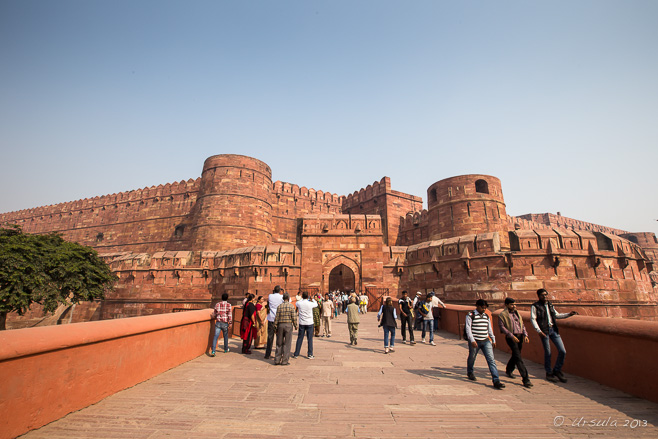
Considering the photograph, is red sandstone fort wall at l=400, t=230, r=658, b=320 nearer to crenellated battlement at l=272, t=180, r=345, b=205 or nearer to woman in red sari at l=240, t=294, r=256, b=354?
woman in red sari at l=240, t=294, r=256, b=354

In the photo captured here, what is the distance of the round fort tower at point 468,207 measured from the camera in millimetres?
20078

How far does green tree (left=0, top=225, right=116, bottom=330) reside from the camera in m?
13.8

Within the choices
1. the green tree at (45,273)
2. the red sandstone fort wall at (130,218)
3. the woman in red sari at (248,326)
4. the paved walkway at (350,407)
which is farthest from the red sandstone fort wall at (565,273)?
the red sandstone fort wall at (130,218)

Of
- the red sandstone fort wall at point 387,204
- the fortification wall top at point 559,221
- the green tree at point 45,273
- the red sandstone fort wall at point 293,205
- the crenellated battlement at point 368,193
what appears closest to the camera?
the green tree at point 45,273

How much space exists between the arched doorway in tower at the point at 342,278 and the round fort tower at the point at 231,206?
22.7ft

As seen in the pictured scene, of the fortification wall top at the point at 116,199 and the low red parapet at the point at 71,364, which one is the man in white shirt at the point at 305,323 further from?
the fortification wall top at the point at 116,199

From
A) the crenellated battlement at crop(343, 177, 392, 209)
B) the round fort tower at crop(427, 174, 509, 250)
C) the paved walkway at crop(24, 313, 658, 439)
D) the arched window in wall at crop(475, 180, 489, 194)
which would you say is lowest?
the paved walkway at crop(24, 313, 658, 439)

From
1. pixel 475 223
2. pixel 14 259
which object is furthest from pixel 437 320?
pixel 14 259

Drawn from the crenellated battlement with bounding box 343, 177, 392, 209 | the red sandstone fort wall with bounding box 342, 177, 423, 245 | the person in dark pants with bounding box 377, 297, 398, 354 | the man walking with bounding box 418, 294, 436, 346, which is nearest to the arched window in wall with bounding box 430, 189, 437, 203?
the red sandstone fort wall with bounding box 342, 177, 423, 245

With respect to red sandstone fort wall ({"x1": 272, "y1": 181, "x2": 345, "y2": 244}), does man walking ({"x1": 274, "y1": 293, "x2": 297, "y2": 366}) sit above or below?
below

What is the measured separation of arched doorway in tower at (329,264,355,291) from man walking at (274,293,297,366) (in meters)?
15.1

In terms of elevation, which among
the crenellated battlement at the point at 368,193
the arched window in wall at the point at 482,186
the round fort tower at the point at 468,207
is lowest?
the round fort tower at the point at 468,207

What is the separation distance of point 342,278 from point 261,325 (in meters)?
16.1

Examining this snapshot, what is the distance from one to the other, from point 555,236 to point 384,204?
14.9m
